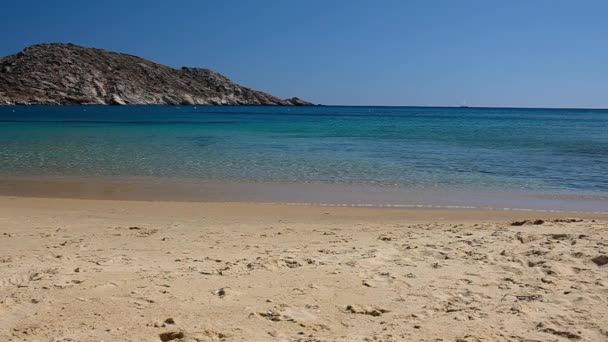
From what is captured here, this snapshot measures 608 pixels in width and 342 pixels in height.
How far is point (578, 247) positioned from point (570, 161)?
1553 cm

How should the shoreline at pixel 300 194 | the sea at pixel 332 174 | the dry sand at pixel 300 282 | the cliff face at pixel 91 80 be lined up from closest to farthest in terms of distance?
the dry sand at pixel 300 282, the shoreline at pixel 300 194, the sea at pixel 332 174, the cliff face at pixel 91 80

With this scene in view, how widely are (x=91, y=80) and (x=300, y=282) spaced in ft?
446

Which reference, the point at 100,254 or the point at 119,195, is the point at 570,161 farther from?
the point at 100,254

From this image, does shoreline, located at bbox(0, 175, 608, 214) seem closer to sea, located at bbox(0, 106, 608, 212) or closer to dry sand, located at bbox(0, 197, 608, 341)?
sea, located at bbox(0, 106, 608, 212)

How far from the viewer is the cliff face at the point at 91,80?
381 ft

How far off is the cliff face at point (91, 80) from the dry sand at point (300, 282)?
375 feet

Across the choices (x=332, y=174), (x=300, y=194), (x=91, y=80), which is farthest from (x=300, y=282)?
(x=91, y=80)

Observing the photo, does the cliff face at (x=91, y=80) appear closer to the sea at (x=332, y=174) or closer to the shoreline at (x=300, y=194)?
the sea at (x=332, y=174)

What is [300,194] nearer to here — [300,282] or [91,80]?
[300,282]

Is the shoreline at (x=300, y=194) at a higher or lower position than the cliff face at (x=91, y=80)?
lower

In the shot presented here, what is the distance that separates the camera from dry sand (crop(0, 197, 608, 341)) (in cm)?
393

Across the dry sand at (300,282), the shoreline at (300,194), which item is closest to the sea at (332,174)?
the shoreline at (300,194)

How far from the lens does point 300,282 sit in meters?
4.96

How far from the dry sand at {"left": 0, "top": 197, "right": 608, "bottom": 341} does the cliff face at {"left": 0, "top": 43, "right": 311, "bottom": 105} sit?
375 ft
